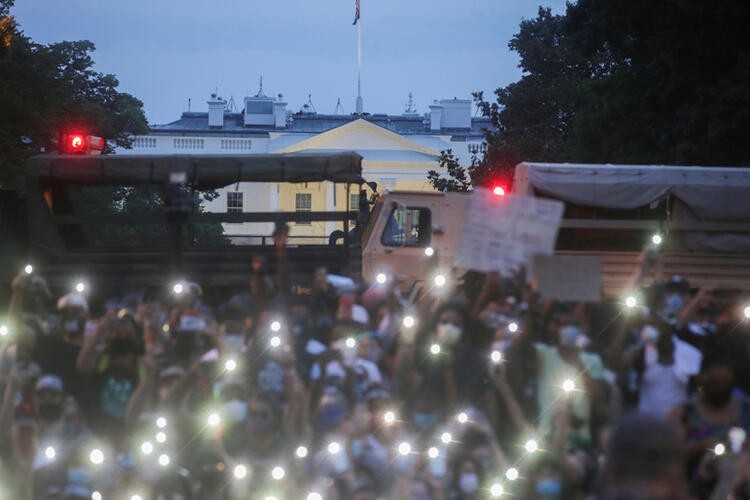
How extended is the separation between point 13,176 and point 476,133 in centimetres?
5408

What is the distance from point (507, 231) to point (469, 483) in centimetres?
166

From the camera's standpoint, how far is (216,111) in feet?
276

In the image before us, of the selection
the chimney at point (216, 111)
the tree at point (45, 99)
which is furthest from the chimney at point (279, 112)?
the tree at point (45, 99)

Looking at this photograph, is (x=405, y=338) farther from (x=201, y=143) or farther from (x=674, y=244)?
(x=201, y=143)

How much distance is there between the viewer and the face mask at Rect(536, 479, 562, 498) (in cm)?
775

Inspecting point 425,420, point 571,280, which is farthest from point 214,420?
point 571,280

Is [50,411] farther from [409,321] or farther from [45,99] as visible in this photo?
[45,99]

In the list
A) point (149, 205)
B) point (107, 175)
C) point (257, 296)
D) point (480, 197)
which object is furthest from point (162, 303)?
point (149, 205)

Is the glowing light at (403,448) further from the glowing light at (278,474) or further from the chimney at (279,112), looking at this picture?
the chimney at (279,112)

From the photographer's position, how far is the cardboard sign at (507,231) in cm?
844

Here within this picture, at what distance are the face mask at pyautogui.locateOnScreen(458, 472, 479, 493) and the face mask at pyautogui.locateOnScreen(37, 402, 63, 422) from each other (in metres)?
2.63

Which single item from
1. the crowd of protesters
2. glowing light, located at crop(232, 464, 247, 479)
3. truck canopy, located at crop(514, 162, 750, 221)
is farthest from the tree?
glowing light, located at crop(232, 464, 247, 479)

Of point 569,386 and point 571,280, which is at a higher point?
point 571,280

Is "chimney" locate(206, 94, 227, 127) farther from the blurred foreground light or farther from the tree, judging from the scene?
the blurred foreground light
